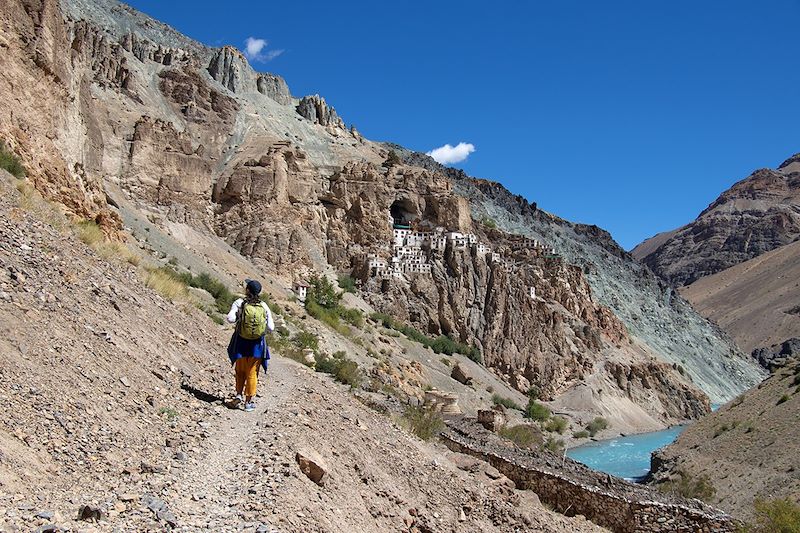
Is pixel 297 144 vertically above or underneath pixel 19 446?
above

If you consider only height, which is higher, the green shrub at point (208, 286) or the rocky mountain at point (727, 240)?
the rocky mountain at point (727, 240)

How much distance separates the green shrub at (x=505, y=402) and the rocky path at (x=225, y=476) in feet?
105

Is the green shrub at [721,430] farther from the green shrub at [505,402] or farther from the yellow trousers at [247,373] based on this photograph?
the yellow trousers at [247,373]

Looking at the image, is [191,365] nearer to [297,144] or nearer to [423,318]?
[423,318]

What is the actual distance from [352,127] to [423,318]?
91.6 ft

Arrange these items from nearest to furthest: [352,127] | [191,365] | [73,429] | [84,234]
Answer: [73,429], [191,365], [84,234], [352,127]

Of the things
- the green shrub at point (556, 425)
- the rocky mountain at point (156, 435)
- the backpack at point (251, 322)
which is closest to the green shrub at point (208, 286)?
the rocky mountain at point (156, 435)

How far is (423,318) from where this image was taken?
4616 cm

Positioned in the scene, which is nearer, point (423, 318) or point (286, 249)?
point (286, 249)

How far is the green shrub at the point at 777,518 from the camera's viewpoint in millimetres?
12781

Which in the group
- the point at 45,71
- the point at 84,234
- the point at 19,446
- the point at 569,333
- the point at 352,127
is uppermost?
the point at 352,127

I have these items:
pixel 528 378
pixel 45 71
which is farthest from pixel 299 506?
pixel 528 378

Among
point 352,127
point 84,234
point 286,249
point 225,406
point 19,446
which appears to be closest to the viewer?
point 19,446

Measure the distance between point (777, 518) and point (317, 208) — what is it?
3685cm
